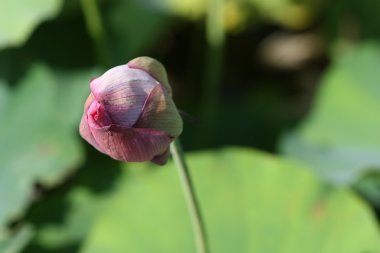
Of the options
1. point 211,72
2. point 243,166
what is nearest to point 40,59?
point 211,72

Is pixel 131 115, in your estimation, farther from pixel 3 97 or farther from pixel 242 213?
pixel 3 97

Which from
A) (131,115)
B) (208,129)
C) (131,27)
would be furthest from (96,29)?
(131,115)

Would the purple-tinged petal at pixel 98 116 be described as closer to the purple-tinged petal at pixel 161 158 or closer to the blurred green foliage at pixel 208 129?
the purple-tinged petal at pixel 161 158

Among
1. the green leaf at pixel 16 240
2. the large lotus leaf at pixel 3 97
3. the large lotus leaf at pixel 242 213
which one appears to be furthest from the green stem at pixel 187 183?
the large lotus leaf at pixel 3 97

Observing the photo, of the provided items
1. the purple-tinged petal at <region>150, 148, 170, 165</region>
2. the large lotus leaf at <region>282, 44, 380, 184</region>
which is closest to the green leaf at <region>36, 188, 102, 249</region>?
the large lotus leaf at <region>282, 44, 380, 184</region>

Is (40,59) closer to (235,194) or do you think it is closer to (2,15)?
(2,15)

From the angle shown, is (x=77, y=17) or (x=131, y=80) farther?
(x=77, y=17)
